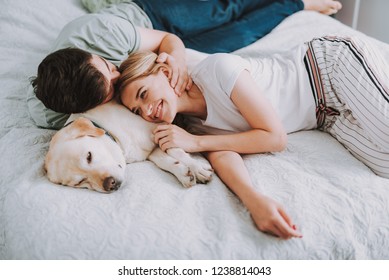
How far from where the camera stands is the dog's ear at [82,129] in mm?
1051

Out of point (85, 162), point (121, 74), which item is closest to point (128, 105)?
point (121, 74)

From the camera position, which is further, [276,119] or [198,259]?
[276,119]

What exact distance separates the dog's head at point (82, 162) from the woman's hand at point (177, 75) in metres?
0.31

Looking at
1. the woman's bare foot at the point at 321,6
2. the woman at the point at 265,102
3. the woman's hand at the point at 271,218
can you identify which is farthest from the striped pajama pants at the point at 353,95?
the woman's bare foot at the point at 321,6

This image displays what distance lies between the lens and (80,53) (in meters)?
1.14

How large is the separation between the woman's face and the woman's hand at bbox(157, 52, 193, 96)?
0.19ft

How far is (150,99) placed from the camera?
1.17m

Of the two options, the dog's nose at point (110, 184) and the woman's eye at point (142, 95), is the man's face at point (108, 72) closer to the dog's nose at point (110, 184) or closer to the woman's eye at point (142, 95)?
the woman's eye at point (142, 95)

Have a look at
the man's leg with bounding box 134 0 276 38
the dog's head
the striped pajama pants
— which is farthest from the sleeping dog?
the man's leg with bounding box 134 0 276 38

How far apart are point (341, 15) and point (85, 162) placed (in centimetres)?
209

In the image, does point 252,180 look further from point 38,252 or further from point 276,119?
point 38,252

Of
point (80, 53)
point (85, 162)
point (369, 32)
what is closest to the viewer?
point (85, 162)

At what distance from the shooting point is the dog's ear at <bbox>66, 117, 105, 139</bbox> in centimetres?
105

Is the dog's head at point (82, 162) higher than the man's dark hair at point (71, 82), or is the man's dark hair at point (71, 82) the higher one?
the man's dark hair at point (71, 82)
